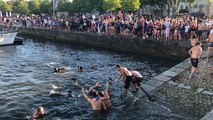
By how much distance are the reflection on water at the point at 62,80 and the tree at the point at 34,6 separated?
45.8 meters

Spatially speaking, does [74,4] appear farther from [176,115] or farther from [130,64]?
[176,115]

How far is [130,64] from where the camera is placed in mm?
23391

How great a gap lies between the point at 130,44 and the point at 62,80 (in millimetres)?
12096

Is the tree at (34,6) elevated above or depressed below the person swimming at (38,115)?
above

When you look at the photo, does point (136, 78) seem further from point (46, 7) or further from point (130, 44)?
point (46, 7)

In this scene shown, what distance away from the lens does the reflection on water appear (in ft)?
41.0

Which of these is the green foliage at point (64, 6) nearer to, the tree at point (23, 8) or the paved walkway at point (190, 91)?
the tree at point (23, 8)

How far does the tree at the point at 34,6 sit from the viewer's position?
75938mm

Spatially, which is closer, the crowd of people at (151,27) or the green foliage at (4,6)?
the crowd of people at (151,27)

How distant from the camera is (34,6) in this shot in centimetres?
7694

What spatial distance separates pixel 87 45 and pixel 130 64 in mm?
11726

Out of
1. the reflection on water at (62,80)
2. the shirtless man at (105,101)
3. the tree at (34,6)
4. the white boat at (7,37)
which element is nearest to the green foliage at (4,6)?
the tree at (34,6)

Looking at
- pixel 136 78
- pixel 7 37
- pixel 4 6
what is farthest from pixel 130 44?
pixel 4 6

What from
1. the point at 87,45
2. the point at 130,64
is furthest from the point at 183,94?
the point at 87,45
